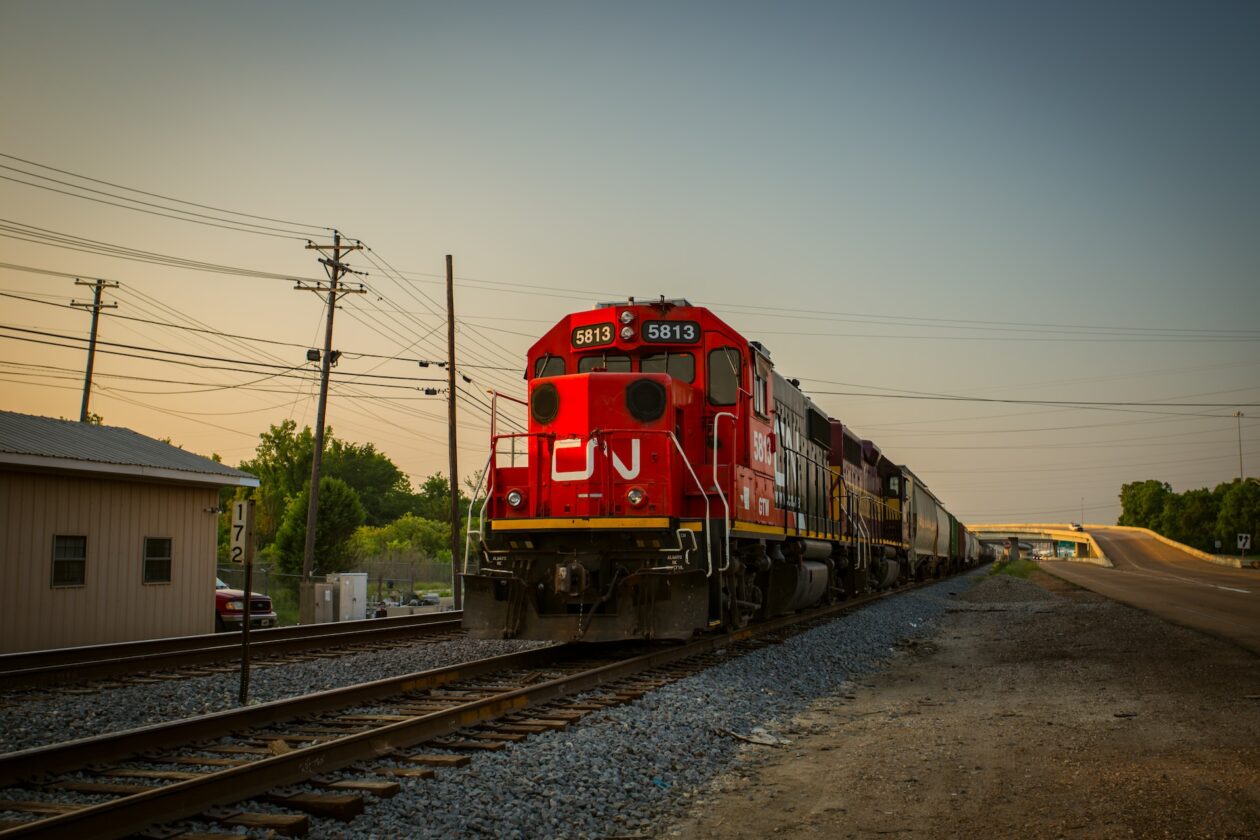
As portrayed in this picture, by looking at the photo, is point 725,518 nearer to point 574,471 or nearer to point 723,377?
point 574,471

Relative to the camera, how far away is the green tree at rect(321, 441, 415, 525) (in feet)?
350

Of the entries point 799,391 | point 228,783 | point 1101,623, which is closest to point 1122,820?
point 228,783

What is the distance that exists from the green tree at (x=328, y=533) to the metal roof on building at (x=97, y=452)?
3937 centimetres

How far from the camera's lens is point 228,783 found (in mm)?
5219

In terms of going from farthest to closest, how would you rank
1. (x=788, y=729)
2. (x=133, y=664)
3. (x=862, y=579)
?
(x=862, y=579), (x=133, y=664), (x=788, y=729)

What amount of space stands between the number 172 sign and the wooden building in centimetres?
707

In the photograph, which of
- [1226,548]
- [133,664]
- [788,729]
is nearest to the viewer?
[788,729]

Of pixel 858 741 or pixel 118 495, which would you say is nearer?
pixel 858 741

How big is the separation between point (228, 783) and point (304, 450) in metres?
84.2

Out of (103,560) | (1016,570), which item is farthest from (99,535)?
(1016,570)

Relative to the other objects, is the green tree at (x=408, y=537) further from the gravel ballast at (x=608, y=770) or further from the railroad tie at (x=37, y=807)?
the railroad tie at (x=37, y=807)

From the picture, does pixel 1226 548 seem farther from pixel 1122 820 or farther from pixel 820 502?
pixel 1122 820

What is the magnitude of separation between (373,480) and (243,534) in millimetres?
103927

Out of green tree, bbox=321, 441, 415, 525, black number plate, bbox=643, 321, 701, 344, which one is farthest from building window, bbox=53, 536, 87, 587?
green tree, bbox=321, 441, 415, 525
